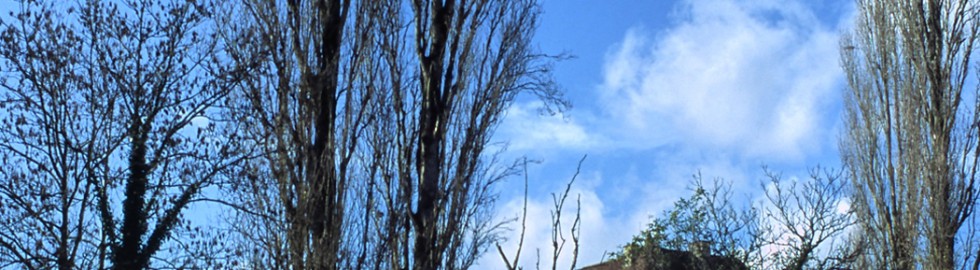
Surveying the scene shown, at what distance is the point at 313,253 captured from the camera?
7.56 m

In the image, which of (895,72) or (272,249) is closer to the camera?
(272,249)

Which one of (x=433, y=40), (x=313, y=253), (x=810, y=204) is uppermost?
(x=810, y=204)

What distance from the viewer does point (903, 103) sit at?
16.0 metres

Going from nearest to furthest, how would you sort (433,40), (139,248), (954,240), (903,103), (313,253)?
1. (313,253)
2. (433,40)
3. (139,248)
4. (954,240)
5. (903,103)

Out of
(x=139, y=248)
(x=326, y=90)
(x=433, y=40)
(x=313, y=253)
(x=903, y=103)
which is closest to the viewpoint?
(x=313, y=253)

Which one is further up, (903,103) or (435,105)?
(903,103)

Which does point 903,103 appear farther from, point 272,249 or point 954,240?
point 272,249

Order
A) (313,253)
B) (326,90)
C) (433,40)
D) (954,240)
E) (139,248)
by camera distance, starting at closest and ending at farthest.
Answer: (313,253) → (326,90) → (433,40) → (139,248) → (954,240)

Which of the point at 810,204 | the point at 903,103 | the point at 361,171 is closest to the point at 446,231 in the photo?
the point at 361,171

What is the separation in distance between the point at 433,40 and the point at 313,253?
6.88 feet

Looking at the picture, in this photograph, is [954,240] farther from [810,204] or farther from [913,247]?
[810,204]

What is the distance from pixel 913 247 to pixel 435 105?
905 centimetres

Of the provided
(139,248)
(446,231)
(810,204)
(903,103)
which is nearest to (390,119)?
(446,231)

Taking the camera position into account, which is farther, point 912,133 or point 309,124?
point 912,133
